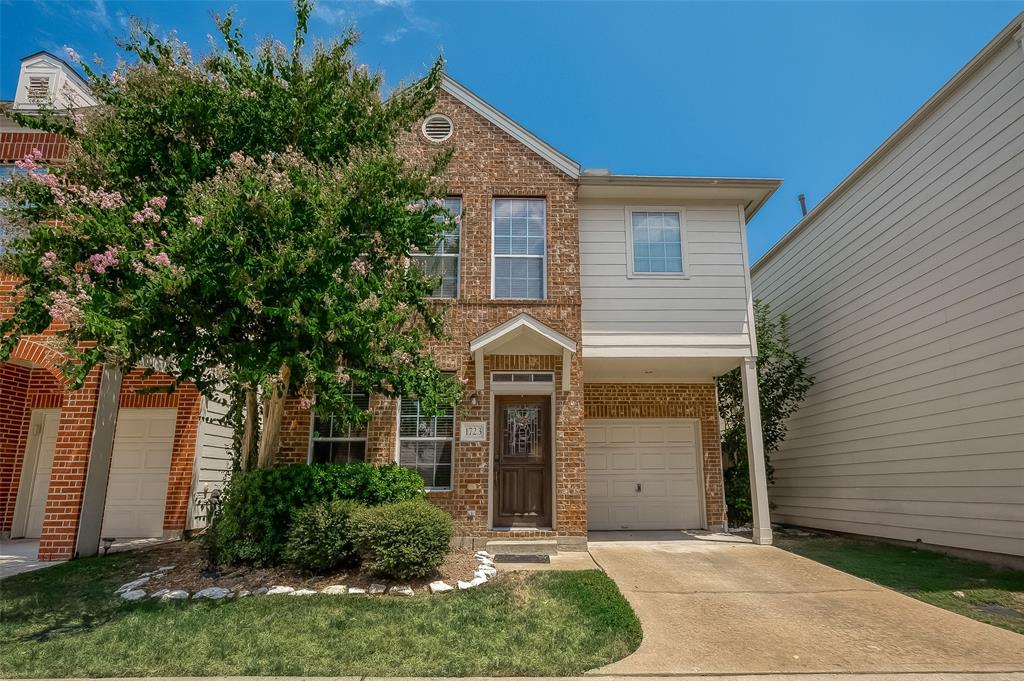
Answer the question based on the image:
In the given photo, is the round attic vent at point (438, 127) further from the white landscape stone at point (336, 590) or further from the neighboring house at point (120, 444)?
the white landscape stone at point (336, 590)

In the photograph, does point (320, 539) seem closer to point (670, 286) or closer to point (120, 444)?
point (120, 444)

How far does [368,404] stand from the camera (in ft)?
29.2

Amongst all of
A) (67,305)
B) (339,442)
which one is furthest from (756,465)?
(67,305)

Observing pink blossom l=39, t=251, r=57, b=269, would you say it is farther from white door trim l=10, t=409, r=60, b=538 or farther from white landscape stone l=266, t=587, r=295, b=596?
white door trim l=10, t=409, r=60, b=538

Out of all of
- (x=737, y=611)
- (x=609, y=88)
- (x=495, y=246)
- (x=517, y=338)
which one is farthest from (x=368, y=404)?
(x=609, y=88)

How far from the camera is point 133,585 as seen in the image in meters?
5.95

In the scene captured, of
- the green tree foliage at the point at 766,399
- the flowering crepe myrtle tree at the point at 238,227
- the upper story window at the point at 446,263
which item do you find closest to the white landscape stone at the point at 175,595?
the flowering crepe myrtle tree at the point at 238,227

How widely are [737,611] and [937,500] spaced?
4.88 meters

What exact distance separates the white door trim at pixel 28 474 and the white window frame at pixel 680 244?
10.4m

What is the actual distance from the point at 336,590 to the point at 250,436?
2.60m

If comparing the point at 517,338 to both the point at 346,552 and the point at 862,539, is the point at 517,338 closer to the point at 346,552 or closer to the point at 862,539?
the point at 346,552

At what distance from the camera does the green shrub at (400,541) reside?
593 centimetres

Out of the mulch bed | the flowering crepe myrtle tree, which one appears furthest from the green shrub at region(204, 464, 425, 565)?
the flowering crepe myrtle tree

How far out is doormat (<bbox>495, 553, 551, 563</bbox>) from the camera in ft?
24.8
